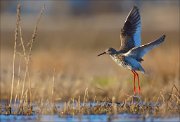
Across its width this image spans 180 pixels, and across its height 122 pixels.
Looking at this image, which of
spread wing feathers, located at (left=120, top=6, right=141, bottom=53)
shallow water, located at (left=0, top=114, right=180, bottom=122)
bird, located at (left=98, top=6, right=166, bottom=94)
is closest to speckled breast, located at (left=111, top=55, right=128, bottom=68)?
bird, located at (left=98, top=6, right=166, bottom=94)

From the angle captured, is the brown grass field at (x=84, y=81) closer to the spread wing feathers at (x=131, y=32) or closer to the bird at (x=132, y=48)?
the bird at (x=132, y=48)

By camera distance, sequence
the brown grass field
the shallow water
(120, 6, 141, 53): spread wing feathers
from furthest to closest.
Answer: (120, 6, 141, 53): spread wing feathers → the brown grass field → the shallow water

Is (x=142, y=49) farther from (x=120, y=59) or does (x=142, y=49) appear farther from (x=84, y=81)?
(x=84, y=81)

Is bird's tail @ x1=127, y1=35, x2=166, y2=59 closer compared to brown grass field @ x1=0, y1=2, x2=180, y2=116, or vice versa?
brown grass field @ x1=0, y1=2, x2=180, y2=116

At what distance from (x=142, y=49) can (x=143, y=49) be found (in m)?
0.02

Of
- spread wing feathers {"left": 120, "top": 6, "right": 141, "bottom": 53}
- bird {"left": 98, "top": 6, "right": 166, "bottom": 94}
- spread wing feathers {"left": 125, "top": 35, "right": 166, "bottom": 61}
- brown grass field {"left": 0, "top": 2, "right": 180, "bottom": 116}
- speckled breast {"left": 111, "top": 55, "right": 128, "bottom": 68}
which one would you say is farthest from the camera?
spread wing feathers {"left": 120, "top": 6, "right": 141, "bottom": 53}

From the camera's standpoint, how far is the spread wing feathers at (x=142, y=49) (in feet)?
39.0

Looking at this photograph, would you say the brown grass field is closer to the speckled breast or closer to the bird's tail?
the speckled breast

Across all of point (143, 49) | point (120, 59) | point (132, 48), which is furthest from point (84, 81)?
point (143, 49)

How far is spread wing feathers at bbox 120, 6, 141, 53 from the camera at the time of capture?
12859mm

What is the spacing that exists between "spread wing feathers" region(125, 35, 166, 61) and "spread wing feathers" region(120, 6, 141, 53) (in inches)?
21.9

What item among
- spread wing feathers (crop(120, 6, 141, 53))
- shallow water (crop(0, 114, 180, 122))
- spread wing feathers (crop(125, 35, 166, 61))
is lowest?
shallow water (crop(0, 114, 180, 122))

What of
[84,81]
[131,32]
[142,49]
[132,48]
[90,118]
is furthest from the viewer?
[84,81]

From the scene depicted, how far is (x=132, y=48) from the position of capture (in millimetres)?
12352
